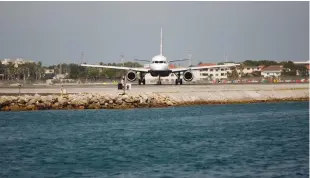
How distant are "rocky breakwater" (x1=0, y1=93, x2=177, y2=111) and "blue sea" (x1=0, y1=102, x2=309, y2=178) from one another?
2471 mm

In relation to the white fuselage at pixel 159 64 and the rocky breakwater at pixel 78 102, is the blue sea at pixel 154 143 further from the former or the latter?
the white fuselage at pixel 159 64

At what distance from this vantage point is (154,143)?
1540 inches

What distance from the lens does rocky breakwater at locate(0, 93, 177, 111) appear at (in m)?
62.3

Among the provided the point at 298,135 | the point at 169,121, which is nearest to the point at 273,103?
the point at 169,121

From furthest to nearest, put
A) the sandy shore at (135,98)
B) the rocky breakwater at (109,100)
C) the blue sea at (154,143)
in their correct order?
the sandy shore at (135,98)
the rocky breakwater at (109,100)
the blue sea at (154,143)

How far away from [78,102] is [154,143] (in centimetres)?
2541

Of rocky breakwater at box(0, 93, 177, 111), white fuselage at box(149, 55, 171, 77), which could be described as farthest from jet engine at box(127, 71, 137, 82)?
rocky breakwater at box(0, 93, 177, 111)

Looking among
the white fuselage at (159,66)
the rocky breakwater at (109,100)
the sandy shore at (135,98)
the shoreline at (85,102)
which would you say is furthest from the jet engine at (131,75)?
the shoreline at (85,102)

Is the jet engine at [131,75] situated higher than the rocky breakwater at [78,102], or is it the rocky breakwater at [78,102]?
the jet engine at [131,75]

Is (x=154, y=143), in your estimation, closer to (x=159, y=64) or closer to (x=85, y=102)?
(x=85, y=102)

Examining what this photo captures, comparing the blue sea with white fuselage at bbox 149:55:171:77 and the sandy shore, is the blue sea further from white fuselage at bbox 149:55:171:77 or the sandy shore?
white fuselage at bbox 149:55:171:77

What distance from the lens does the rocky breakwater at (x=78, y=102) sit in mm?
62344

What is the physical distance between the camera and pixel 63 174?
28.6 m

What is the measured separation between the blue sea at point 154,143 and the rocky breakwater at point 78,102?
247 cm
